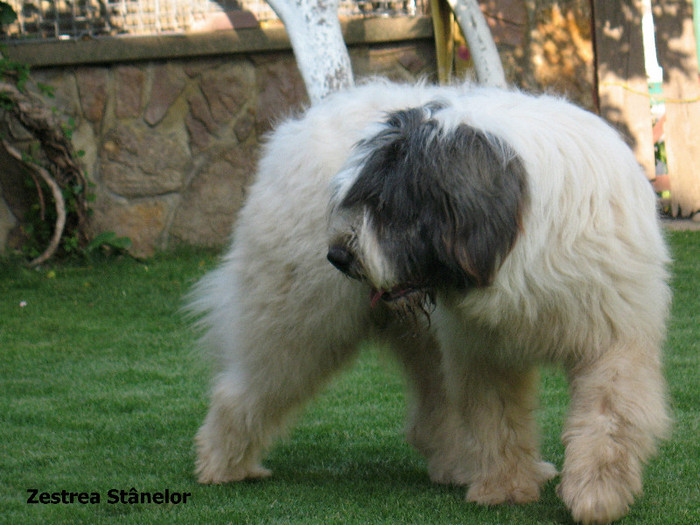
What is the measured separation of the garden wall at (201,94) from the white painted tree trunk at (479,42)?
1555 millimetres

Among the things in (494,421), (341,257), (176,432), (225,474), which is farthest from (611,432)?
(176,432)

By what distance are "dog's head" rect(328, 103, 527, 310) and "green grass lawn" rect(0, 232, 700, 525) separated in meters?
0.74

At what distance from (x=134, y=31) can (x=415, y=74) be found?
2.29 metres

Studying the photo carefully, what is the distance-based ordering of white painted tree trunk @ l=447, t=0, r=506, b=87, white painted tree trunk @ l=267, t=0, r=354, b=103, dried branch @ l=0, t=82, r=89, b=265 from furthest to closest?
dried branch @ l=0, t=82, r=89, b=265 → white painted tree trunk @ l=447, t=0, r=506, b=87 → white painted tree trunk @ l=267, t=0, r=354, b=103

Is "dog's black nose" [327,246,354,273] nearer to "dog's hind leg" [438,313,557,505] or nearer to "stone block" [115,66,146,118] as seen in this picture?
"dog's hind leg" [438,313,557,505]

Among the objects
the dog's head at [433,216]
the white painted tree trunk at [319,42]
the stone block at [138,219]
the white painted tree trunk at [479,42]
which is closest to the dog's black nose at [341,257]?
the dog's head at [433,216]

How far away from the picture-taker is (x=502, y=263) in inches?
118

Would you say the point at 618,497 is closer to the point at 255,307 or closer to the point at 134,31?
the point at 255,307

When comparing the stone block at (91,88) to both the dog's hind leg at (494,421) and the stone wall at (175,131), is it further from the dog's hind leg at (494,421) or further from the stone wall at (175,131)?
the dog's hind leg at (494,421)

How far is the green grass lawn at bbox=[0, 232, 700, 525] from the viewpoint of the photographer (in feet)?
11.7

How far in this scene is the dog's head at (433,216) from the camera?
298 cm

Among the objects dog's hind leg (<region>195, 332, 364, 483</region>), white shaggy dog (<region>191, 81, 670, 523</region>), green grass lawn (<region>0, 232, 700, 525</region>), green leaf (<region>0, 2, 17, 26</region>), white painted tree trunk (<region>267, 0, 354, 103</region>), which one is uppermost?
green leaf (<region>0, 2, 17, 26</region>)

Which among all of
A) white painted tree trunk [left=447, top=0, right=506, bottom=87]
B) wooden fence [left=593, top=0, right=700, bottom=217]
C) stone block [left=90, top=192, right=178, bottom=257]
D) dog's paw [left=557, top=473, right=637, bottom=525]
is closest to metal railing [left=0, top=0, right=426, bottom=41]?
stone block [left=90, top=192, right=178, bottom=257]

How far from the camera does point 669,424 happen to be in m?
3.25
